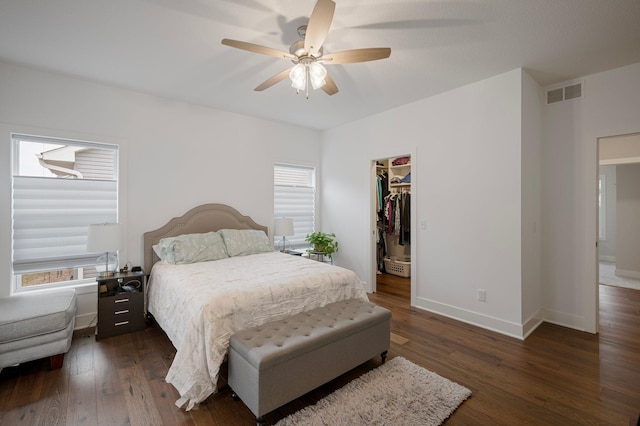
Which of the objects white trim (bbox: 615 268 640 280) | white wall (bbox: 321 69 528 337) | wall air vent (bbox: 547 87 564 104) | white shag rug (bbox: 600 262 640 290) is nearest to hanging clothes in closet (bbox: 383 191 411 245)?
white wall (bbox: 321 69 528 337)

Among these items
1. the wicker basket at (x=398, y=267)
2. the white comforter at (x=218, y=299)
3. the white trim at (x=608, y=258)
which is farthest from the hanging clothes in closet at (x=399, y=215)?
the white trim at (x=608, y=258)

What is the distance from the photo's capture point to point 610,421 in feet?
5.82

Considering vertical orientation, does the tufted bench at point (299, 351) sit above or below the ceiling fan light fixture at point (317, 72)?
below

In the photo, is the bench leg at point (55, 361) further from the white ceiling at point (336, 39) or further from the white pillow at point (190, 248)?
the white ceiling at point (336, 39)

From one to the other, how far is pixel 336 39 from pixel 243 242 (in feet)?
8.41

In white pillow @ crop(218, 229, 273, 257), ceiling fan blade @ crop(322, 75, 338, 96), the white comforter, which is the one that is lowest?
the white comforter

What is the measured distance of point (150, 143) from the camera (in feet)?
11.6

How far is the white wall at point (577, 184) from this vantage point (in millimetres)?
2846

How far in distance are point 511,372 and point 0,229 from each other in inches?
188

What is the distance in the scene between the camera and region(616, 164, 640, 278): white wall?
5336mm

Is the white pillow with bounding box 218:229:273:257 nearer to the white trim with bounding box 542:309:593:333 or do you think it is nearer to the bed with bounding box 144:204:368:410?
the bed with bounding box 144:204:368:410

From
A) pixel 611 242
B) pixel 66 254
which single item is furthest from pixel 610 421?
pixel 611 242

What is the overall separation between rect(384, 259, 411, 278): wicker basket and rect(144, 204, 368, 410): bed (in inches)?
109

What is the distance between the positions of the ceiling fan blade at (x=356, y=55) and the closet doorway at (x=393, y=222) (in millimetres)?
3128
